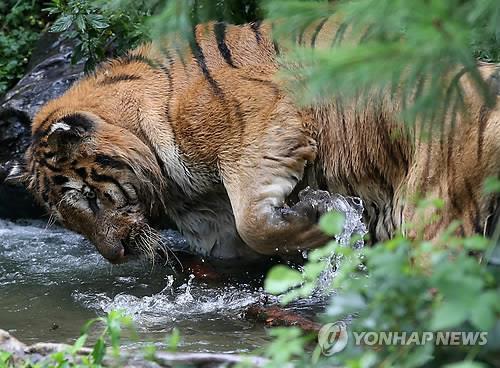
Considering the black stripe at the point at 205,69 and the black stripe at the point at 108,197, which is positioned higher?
the black stripe at the point at 205,69

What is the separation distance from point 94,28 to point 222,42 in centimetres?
180

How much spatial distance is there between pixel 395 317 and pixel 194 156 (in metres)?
2.85

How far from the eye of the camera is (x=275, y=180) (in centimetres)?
474

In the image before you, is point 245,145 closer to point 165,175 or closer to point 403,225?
point 165,175

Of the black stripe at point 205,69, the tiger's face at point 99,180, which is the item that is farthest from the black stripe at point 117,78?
the black stripe at point 205,69

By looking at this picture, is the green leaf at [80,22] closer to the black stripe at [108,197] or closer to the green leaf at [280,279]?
the black stripe at [108,197]

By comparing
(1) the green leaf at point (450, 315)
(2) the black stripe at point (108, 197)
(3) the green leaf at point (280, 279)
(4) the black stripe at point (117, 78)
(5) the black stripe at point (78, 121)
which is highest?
(4) the black stripe at point (117, 78)

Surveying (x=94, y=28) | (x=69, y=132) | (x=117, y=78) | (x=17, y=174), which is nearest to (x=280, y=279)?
(x=69, y=132)

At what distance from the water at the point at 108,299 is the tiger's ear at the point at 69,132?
3.11ft

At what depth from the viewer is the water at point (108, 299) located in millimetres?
4477

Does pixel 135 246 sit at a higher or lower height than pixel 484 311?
lower

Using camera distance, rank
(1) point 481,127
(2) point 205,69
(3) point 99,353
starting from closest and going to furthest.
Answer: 1. (3) point 99,353
2. (1) point 481,127
3. (2) point 205,69

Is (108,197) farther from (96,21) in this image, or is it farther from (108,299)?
(96,21)

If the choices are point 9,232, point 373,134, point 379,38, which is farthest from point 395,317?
point 9,232
